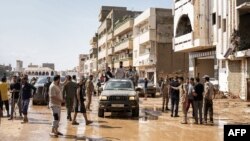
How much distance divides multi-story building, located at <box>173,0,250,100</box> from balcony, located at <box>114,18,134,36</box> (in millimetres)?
22136

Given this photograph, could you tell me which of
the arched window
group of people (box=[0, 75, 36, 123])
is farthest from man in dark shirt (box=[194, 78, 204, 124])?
the arched window

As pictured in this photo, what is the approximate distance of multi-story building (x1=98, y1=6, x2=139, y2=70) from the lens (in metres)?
69.2

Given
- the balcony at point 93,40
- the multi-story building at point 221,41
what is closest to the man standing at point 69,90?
the multi-story building at point 221,41

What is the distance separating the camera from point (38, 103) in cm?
2738

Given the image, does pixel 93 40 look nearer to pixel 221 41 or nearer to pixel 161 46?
Answer: pixel 161 46

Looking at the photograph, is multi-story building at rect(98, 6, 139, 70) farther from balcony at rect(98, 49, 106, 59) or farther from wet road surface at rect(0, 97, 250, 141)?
wet road surface at rect(0, 97, 250, 141)

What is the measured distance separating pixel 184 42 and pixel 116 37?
40.2 metres

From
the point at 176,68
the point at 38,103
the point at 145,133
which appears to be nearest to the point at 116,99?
the point at 145,133

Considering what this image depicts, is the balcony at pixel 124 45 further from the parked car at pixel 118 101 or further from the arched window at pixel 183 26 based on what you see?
the parked car at pixel 118 101

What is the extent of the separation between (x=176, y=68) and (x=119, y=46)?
21.7 m

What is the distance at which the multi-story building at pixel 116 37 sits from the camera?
69188 mm

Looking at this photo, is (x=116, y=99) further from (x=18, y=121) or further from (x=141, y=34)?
(x=141, y=34)

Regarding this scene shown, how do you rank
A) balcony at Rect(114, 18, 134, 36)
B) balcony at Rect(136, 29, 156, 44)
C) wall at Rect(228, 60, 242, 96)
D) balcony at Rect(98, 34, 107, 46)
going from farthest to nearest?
1. balcony at Rect(98, 34, 107, 46)
2. balcony at Rect(114, 18, 134, 36)
3. balcony at Rect(136, 29, 156, 44)
4. wall at Rect(228, 60, 242, 96)

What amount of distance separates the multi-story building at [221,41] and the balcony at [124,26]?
72.6ft
